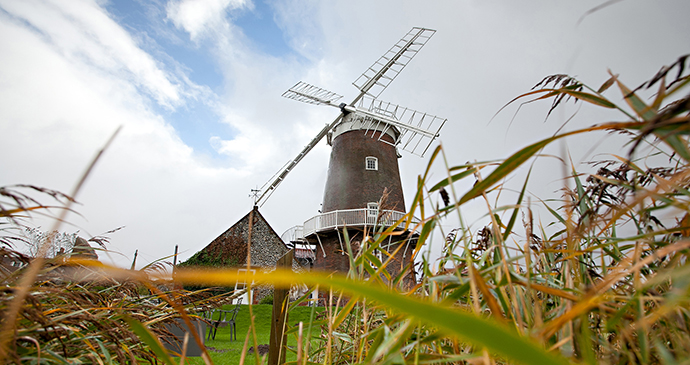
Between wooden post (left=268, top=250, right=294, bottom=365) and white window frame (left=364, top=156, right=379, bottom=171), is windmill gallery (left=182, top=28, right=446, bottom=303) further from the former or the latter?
wooden post (left=268, top=250, right=294, bottom=365)

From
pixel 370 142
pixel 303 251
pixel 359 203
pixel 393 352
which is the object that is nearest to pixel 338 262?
pixel 359 203

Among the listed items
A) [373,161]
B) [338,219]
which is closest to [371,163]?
[373,161]

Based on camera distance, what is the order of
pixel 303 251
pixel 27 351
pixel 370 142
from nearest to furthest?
pixel 27 351 → pixel 370 142 → pixel 303 251

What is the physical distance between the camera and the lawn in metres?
5.38

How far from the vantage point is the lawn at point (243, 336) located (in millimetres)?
5375

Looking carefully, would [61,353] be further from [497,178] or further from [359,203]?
[359,203]

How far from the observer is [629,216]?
96 cm


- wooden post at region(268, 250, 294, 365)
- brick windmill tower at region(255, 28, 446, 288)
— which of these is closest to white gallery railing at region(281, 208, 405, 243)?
brick windmill tower at region(255, 28, 446, 288)

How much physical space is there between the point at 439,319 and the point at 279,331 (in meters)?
1.85

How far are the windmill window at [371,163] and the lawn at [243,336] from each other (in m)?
6.79

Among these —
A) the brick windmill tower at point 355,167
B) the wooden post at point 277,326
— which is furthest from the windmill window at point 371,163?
the wooden post at point 277,326

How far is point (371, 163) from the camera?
17250 millimetres

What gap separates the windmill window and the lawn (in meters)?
6.79

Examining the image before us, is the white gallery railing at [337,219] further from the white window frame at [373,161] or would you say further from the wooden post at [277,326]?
the wooden post at [277,326]
